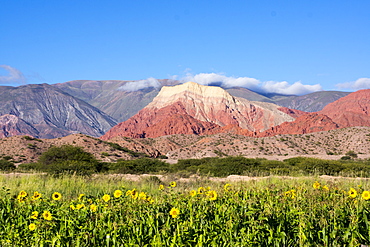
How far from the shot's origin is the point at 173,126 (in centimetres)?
14025

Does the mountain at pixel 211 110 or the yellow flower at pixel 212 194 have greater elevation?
the mountain at pixel 211 110

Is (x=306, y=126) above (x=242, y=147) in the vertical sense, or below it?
above

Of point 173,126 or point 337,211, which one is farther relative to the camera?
point 173,126

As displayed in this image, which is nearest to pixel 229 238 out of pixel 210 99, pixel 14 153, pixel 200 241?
pixel 200 241

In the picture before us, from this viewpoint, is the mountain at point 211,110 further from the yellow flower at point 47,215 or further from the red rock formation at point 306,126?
the yellow flower at point 47,215

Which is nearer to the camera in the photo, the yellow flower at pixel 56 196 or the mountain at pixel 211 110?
the yellow flower at pixel 56 196

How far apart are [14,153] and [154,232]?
47538 millimetres

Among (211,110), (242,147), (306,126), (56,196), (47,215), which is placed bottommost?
(242,147)

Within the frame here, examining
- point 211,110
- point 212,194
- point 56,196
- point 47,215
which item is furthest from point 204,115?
point 47,215

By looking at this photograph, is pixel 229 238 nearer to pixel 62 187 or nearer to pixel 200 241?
pixel 200 241

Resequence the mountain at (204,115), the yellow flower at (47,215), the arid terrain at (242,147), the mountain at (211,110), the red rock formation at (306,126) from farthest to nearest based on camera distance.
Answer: the mountain at (211,110)
the mountain at (204,115)
the red rock formation at (306,126)
the arid terrain at (242,147)
the yellow flower at (47,215)

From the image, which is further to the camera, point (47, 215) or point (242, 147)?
point (242, 147)

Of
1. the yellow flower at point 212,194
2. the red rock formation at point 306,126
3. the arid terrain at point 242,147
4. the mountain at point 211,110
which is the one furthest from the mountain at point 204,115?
the yellow flower at point 212,194

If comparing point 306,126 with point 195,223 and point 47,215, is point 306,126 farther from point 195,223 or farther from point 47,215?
point 47,215
